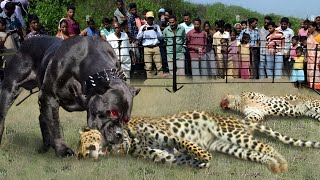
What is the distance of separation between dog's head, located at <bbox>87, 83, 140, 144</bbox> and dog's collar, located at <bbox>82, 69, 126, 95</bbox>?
7 cm

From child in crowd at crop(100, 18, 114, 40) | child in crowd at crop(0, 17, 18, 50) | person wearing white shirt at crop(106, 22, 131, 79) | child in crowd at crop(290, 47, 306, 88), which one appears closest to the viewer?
child in crowd at crop(0, 17, 18, 50)

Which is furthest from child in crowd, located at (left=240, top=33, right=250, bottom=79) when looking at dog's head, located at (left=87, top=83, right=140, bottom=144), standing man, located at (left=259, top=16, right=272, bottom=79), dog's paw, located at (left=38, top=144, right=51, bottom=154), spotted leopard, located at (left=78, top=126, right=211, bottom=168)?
dog's head, located at (left=87, top=83, right=140, bottom=144)

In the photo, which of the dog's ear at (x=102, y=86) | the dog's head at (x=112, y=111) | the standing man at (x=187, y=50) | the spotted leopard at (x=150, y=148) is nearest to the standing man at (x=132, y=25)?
the standing man at (x=187, y=50)

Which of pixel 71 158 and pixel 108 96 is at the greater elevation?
pixel 108 96

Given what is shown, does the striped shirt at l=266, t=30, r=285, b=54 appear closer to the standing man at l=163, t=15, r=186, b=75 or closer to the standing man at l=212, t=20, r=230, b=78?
the standing man at l=212, t=20, r=230, b=78

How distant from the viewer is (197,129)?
25.3ft

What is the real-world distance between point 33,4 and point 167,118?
1507 cm

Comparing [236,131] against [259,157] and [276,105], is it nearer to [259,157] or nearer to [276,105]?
[259,157]

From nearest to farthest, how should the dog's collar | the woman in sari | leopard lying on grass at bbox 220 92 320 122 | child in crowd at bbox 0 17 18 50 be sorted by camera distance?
1. the dog's collar
2. leopard lying on grass at bbox 220 92 320 122
3. child in crowd at bbox 0 17 18 50
4. the woman in sari

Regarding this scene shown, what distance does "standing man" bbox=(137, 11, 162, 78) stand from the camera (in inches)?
494

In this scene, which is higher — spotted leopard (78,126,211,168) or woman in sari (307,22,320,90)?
woman in sari (307,22,320,90)

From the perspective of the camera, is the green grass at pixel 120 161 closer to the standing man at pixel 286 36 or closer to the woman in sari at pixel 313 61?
the woman in sari at pixel 313 61

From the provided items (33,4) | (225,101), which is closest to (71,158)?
(225,101)

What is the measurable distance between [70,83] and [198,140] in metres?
2.16
